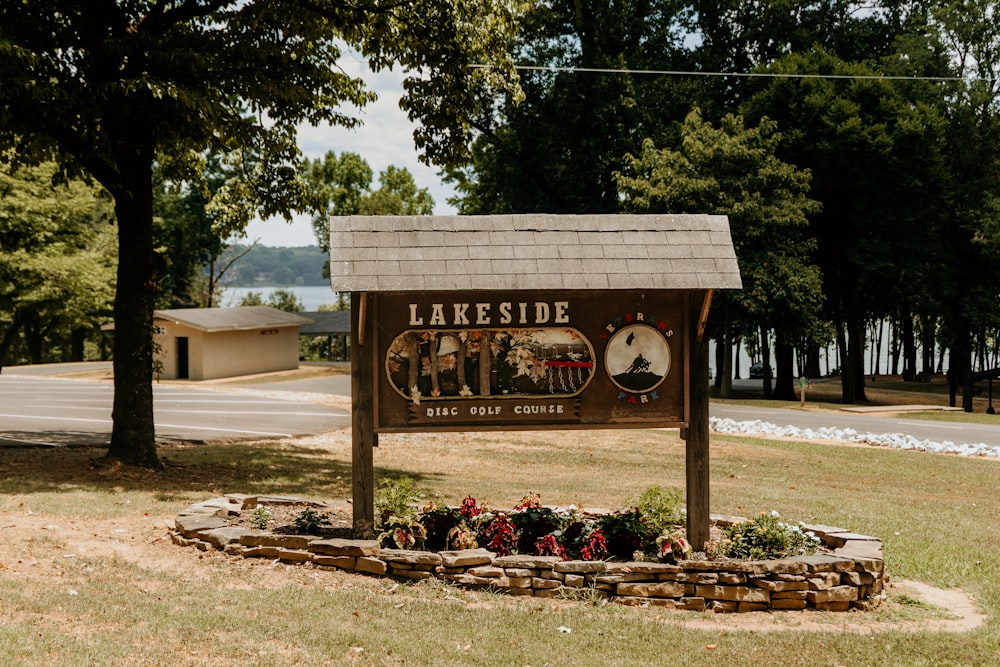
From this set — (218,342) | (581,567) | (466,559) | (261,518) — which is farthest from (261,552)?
(218,342)

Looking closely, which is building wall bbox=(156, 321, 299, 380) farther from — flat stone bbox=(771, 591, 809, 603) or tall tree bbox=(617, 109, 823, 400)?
flat stone bbox=(771, 591, 809, 603)

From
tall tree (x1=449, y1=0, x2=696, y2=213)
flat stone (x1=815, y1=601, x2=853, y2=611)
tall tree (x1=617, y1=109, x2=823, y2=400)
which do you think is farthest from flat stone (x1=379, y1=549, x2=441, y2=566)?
tall tree (x1=449, y1=0, x2=696, y2=213)

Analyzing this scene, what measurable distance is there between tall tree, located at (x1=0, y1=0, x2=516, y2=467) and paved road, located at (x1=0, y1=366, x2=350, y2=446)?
15.2ft

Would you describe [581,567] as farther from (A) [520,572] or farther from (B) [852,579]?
(B) [852,579]

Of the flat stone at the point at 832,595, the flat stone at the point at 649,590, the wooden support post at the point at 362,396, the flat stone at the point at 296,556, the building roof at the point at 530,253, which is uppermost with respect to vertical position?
the building roof at the point at 530,253

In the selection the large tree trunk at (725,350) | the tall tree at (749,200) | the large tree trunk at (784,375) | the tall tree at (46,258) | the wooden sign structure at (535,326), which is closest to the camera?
the wooden sign structure at (535,326)

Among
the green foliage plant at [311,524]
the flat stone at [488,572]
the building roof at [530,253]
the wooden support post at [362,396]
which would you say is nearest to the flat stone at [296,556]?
the green foliage plant at [311,524]

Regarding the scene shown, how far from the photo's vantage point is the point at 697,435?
9.03 m

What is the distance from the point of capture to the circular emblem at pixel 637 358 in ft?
29.6

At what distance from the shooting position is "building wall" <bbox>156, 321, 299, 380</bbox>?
4059 centimetres

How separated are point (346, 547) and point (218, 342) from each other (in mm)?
35148

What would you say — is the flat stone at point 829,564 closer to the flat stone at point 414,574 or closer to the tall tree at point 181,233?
the flat stone at point 414,574

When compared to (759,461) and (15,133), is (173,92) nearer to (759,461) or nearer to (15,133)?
(15,133)

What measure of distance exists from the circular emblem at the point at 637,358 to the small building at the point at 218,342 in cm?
3228
